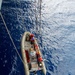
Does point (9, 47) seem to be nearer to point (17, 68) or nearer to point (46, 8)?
point (17, 68)

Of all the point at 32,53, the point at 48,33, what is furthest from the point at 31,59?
the point at 48,33

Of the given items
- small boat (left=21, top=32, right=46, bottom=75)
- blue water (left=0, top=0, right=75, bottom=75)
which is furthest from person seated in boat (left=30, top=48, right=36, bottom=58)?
blue water (left=0, top=0, right=75, bottom=75)

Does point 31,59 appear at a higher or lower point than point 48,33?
lower

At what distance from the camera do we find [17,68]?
29.0m

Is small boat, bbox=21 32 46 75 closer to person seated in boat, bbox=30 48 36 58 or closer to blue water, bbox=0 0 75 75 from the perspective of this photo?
person seated in boat, bbox=30 48 36 58

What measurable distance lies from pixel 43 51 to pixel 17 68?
20.9ft

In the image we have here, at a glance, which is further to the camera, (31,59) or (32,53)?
(31,59)

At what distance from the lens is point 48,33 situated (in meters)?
37.6

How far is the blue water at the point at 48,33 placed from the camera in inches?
1196

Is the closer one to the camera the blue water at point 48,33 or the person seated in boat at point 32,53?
the person seated in boat at point 32,53

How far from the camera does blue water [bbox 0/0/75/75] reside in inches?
1196

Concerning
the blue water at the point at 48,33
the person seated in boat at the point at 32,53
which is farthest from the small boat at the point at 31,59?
the blue water at the point at 48,33

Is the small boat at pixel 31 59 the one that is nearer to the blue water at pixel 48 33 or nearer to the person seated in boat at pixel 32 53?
the person seated in boat at pixel 32 53

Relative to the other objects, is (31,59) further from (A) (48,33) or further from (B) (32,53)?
(A) (48,33)
